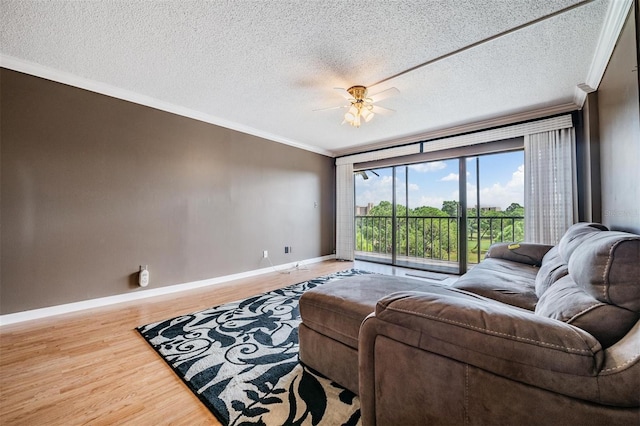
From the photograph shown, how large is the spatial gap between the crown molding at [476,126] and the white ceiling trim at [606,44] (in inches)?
14.3

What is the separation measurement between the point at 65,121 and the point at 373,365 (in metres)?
3.46

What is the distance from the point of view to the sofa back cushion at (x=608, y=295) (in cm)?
77

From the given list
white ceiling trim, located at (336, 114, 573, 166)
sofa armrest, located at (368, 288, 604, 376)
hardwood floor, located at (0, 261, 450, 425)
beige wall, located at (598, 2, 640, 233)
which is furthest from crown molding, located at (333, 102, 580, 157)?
hardwood floor, located at (0, 261, 450, 425)

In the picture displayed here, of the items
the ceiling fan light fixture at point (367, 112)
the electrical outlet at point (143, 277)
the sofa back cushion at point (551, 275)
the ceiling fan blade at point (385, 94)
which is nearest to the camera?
the sofa back cushion at point (551, 275)

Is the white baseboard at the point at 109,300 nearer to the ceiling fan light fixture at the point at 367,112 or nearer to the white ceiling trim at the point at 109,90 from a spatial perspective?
the white ceiling trim at the point at 109,90

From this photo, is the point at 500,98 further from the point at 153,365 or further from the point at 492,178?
the point at 153,365

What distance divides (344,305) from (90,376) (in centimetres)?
161

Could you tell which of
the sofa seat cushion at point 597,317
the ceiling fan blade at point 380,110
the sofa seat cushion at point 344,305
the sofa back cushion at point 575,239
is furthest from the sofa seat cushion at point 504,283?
the ceiling fan blade at point 380,110

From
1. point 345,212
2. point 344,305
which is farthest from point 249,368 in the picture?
point 345,212

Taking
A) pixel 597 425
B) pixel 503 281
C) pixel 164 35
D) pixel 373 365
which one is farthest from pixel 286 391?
pixel 164 35

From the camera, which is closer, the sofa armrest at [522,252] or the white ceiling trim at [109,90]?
the white ceiling trim at [109,90]

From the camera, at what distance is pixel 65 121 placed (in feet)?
8.33

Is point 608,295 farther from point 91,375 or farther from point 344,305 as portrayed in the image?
point 91,375

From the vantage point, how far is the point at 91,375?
158 centimetres
